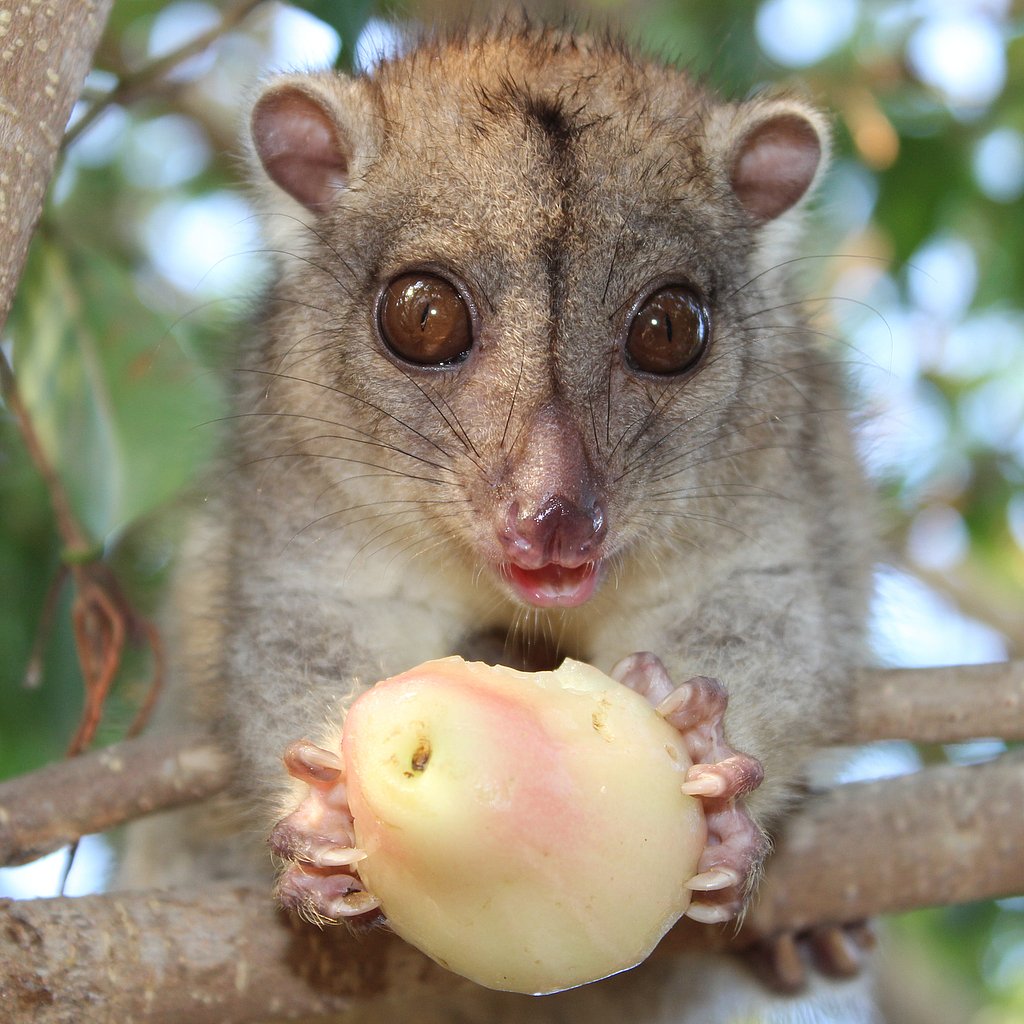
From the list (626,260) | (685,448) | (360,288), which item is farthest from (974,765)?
(360,288)

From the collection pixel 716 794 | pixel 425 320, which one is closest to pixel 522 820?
pixel 716 794

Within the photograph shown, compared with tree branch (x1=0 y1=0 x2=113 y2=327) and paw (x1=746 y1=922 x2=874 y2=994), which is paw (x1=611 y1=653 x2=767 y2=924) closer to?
tree branch (x1=0 y1=0 x2=113 y2=327)

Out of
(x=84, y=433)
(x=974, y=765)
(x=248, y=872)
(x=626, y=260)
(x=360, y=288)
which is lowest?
Result: (x=248, y=872)

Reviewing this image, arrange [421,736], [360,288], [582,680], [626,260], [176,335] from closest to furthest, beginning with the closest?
1. [421,736]
2. [582,680]
3. [626,260]
4. [360,288]
5. [176,335]

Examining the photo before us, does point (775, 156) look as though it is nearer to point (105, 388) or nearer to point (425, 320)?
point (425, 320)

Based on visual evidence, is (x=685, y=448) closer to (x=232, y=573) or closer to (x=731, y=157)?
(x=731, y=157)
